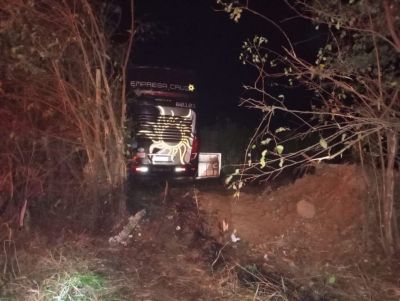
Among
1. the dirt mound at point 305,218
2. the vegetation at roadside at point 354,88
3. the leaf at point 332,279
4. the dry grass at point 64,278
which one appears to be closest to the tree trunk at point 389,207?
the vegetation at roadside at point 354,88

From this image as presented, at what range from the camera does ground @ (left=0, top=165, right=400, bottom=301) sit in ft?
19.9

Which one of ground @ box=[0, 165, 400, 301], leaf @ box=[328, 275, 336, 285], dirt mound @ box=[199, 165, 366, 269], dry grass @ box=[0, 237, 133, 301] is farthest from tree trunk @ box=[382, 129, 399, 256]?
dry grass @ box=[0, 237, 133, 301]

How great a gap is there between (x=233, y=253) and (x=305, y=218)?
4.57ft

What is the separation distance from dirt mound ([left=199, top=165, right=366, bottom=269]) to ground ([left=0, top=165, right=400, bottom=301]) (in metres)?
0.01

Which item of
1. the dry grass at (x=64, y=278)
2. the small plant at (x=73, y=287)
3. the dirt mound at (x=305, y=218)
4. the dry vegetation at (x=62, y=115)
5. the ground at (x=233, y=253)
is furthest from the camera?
the dry vegetation at (x=62, y=115)

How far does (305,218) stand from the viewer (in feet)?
26.2

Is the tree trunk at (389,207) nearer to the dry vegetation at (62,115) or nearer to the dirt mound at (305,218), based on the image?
the dirt mound at (305,218)

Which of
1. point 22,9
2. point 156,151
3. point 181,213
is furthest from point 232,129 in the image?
point 22,9

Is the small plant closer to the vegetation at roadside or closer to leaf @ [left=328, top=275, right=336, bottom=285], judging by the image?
the vegetation at roadside

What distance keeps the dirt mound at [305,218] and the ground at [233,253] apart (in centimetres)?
1

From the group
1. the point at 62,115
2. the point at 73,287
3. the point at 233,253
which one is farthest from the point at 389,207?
the point at 62,115

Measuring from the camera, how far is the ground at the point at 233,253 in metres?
6.06

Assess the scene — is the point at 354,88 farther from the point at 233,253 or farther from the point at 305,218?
the point at 233,253

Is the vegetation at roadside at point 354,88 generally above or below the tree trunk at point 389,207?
above
